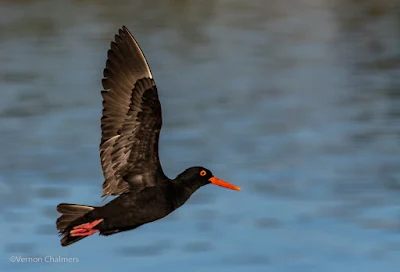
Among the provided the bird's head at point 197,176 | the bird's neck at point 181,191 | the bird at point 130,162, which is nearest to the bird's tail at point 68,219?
the bird at point 130,162

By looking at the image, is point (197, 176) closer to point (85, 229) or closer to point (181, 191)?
point (181, 191)

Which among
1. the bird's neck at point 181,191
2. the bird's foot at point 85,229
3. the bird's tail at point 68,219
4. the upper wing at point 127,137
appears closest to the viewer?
the bird's foot at point 85,229

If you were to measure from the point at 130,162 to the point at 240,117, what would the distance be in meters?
13.3

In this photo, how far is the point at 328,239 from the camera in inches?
704

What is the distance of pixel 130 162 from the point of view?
11.8 meters

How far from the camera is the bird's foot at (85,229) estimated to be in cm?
1119

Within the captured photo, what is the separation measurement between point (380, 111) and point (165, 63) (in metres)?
7.19

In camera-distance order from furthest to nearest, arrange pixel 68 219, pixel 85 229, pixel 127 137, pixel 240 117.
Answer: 1. pixel 240 117
2. pixel 127 137
3. pixel 68 219
4. pixel 85 229

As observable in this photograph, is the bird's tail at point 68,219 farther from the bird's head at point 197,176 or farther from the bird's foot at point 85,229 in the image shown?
the bird's head at point 197,176

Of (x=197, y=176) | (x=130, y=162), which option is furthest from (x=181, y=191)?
(x=130, y=162)

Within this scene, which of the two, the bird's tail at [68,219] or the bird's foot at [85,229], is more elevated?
the bird's tail at [68,219]

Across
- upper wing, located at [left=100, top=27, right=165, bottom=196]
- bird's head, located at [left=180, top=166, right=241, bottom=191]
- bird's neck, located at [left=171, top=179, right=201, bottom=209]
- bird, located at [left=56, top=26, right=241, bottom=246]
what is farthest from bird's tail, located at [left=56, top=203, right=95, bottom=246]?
bird's head, located at [left=180, top=166, right=241, bottom=191]

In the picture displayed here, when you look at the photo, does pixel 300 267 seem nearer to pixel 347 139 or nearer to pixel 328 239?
pixel 328 239

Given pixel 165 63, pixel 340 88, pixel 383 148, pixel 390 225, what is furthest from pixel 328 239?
pixel 165 63
